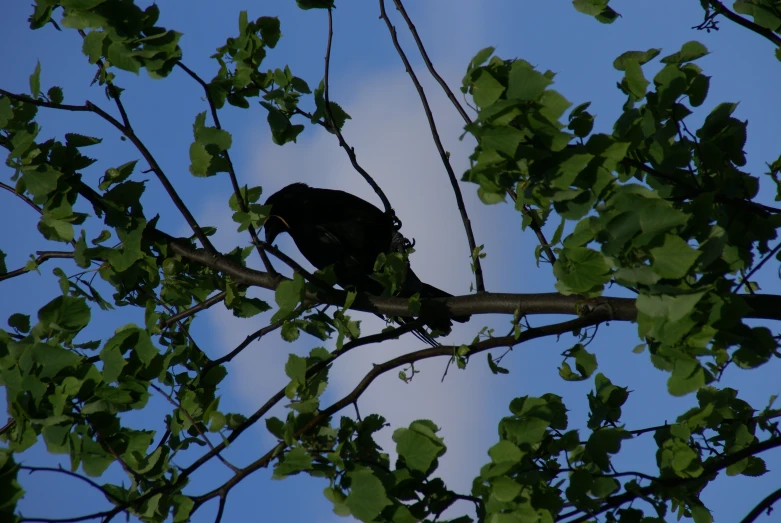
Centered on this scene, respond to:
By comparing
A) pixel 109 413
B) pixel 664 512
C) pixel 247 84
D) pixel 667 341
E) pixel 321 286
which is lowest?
pixel 664 512

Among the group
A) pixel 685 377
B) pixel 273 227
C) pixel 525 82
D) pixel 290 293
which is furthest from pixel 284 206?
pixel 685 377

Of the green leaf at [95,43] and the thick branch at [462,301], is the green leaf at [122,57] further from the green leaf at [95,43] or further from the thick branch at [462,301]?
the thick branch at [462,301]

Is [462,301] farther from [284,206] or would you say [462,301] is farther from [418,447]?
[284,206]

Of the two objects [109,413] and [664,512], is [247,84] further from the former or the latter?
[664,512]

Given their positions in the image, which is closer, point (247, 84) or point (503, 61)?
point (503, 61)

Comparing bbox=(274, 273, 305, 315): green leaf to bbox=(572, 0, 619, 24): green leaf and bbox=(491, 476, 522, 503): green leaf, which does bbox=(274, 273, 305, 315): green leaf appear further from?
bbox=(572, 0, 619, 24): green leaf

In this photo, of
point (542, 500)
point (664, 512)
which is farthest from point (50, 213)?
point (664, 512)

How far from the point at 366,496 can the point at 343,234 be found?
353cm

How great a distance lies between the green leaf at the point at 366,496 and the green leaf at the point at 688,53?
5.57ft

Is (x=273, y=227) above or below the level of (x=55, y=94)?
above

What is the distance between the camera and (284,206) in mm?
6055

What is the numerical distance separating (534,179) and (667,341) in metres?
0.60

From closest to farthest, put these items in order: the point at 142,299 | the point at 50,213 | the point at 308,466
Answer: the point at 308,466 → the point at 50,213 → the point at 142,299

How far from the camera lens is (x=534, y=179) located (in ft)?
6.51
